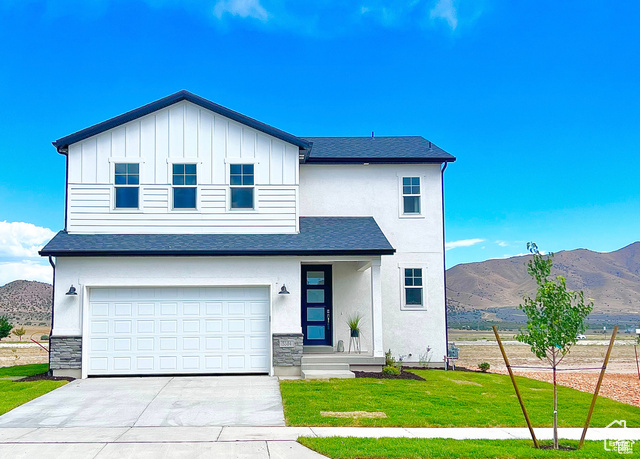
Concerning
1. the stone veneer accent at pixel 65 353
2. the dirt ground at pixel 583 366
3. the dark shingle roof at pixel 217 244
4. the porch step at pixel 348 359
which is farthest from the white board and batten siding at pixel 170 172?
the dirt ground at pixel 583 366

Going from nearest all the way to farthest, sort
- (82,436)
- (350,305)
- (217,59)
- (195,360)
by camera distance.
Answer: (82,436), (195,360), (350,305), (217,59)

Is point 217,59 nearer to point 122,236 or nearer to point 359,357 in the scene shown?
point 122,236

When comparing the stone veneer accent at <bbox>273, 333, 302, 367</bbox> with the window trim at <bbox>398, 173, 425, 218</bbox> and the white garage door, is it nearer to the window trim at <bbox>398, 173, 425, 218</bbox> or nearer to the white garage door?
the white garage door

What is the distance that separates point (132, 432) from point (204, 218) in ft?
25.0

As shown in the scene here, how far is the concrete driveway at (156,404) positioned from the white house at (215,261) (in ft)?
3.29

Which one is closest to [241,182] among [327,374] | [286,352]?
[286,352]

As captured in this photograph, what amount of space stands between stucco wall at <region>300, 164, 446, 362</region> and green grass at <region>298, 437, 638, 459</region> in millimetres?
9354

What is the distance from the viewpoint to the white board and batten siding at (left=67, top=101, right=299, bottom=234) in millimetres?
16078

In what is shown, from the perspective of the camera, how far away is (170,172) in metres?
16.3

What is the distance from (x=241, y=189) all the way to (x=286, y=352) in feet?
15.7

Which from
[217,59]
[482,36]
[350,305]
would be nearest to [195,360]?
[350,305]

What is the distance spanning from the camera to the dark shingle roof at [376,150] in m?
18.9

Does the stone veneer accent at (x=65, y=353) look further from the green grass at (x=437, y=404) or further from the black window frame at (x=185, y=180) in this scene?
the green grass at (x=437, y=404)

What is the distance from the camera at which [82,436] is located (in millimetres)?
9352
